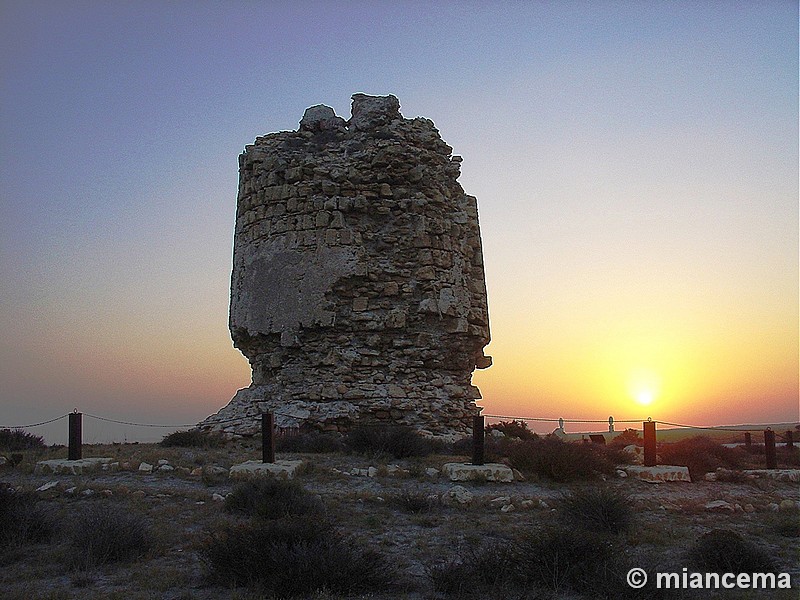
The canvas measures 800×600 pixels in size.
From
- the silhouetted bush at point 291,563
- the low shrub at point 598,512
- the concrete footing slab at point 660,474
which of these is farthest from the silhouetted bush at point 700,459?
the silhouetted bush at point 291,563

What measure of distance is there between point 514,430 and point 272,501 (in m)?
9.17

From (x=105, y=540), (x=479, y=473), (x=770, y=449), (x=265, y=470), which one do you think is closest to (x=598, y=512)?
(x=479, y=473)

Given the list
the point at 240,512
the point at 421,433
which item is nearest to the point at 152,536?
the point at 240,512

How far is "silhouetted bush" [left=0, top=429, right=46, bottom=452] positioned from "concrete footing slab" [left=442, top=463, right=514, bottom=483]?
28.4 ft

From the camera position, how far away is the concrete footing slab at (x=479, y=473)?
909cm

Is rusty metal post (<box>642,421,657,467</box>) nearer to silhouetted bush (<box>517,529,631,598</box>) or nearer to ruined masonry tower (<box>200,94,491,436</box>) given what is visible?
ruined masonry tower (<box>200,94,491,436</box>)

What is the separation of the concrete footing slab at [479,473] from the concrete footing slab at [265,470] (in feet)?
6.37

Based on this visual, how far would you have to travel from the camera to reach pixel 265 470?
9.04 m

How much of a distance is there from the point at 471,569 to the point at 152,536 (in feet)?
9.09

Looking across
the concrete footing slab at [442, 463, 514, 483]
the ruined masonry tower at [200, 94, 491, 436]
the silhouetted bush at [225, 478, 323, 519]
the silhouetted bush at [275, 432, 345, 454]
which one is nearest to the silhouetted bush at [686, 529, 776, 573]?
the silhouetted bush at [225, 478, 323, 519]

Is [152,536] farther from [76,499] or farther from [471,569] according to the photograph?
[471,569]

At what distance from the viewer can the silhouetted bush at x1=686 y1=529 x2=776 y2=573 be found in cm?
552

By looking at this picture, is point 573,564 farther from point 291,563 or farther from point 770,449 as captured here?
point 770,449

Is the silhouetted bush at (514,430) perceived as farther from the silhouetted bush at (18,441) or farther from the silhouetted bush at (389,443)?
the silhouetted bush at (18,441)
